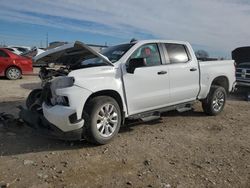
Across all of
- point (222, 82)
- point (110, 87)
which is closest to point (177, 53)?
point (222, 82)

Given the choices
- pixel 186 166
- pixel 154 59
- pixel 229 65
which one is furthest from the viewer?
pixel 229 65

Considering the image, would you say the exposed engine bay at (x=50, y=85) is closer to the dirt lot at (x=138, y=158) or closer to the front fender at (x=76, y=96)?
the front fender at (x=76, y=96)

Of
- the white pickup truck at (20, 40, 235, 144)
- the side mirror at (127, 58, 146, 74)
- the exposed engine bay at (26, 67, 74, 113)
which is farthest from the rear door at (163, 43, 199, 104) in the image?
the exposed engine bay at (26, 67, 74, 113)

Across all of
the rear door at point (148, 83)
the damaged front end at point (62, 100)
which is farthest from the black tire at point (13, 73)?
the rear door at point (148, 83)

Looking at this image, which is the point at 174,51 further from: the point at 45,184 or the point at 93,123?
the point at 45,184

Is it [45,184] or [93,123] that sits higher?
[93,123]

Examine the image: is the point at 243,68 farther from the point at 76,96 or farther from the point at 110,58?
the point at 76,96

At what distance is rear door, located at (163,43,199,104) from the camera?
670 centimetres

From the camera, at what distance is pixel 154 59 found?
252 inches

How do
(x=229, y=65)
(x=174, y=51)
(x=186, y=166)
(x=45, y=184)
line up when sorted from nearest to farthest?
(x=45, y=184) < (x=186, y=166) < (x=174, y=51) < (x=229, y=65)

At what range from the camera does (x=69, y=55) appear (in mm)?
6125

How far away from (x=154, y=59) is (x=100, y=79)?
5.00 feet

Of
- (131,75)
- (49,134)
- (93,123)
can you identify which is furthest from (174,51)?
(49,134)

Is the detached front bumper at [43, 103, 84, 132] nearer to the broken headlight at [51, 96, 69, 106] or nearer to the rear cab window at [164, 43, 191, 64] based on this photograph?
the broken headlight at [51, 96, 69, 106]
